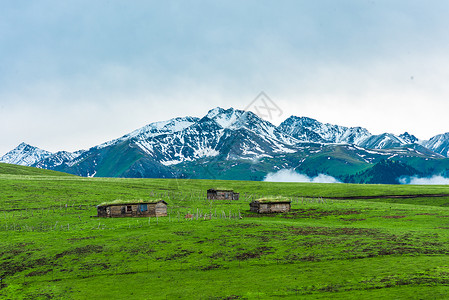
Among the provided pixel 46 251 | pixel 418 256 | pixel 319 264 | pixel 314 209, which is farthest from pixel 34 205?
pixel 418 256

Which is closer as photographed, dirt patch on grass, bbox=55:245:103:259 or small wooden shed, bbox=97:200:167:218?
dirt patch on grass, bbox=55:245:103:259

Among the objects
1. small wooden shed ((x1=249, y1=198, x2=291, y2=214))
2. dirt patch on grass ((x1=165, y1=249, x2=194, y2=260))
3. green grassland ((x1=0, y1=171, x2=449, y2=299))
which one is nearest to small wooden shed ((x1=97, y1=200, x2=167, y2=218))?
green grassland ((x1=0, y1=171, x2=449, y2=299))

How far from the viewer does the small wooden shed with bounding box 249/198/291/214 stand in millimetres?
103375

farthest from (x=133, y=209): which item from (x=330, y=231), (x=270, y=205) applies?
(x=330, y=231)

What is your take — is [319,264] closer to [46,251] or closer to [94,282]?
[94,282]

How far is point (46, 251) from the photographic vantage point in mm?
58375

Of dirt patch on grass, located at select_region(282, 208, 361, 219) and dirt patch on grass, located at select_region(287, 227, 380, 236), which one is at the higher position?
dirt patch on grass, located at select_region(282, 208, 361, 219)

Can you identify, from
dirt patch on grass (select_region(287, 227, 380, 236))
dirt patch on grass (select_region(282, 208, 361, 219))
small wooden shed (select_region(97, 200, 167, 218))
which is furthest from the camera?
dirt patch on grass (select_region(282, 208, 361, 219))

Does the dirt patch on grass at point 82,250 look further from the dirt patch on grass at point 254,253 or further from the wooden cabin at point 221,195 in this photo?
the wooden cabin at point 221,195

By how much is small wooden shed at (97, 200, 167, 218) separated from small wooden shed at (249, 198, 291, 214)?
85.9 feet

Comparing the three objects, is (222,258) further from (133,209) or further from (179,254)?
(133,209)

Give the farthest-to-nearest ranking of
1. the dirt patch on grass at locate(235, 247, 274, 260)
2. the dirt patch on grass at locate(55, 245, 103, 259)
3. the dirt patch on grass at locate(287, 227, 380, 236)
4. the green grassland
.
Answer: the dirt patch on grass at locate(287, 227, 380, 236) → the dirt patch on grass at locate(55, 245, 103, 259) → the dirt patch on grass at locate(235, 247, 274, 260) → the green grassland

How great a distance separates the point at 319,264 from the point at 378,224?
37.5m

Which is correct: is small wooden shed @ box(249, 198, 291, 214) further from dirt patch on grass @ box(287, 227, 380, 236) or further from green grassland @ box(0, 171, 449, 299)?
dirt patch on grass @ box(287, 227, 380, 236)
